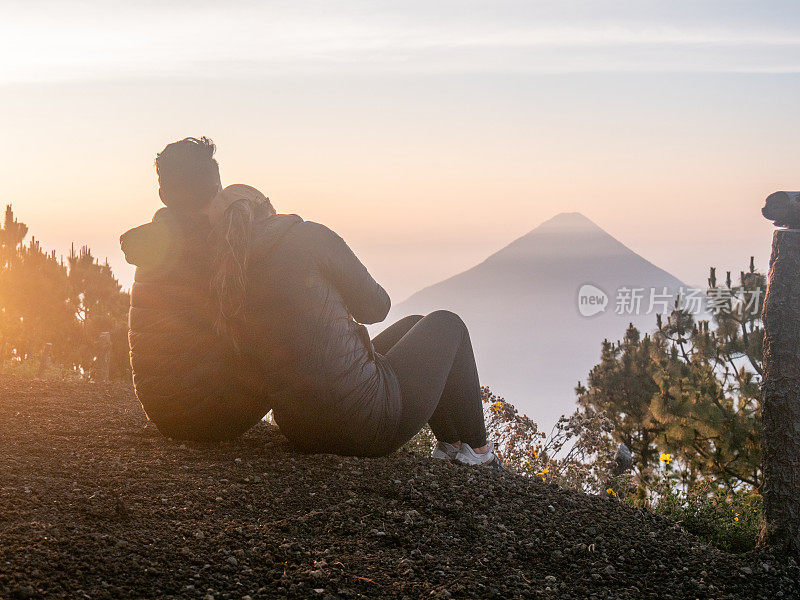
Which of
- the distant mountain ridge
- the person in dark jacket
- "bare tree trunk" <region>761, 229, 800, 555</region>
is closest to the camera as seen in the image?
the person in dark jacket

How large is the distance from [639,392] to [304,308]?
13.5 meters

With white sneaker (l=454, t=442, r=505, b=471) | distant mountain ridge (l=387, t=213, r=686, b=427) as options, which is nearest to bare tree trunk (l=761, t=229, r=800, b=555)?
white sneaker (l=454, t=442, r=505, b=471)

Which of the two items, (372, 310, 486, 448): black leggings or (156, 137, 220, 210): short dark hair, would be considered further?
(372, 310, 486, 448): black leggings

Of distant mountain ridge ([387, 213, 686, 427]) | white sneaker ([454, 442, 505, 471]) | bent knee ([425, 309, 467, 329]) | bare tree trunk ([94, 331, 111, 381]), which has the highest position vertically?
distant mountain ridge ([387, 213, 686, 427])

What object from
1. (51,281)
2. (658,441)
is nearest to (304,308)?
(51,281)

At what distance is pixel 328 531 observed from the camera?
3.08 meters

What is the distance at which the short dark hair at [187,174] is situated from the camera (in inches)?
135

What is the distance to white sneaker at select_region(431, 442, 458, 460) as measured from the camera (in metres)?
4.27

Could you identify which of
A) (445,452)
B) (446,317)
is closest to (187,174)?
(446,317)

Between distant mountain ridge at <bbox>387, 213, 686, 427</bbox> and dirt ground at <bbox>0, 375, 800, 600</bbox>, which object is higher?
distant mountain ridge at <bbox>387, 213, 686, 427</bbox>

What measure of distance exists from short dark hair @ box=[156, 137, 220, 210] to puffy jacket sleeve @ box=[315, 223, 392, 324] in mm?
557

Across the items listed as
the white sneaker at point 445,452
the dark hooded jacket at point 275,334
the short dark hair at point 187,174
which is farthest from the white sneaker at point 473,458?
the short dark hair at point 187,174

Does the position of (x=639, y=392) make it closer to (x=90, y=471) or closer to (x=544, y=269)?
(x=90, y=471)

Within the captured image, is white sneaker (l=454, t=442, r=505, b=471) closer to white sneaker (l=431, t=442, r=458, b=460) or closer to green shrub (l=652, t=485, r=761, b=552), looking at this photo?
white sneaker (l=431, t=442, r=458, b=460)
